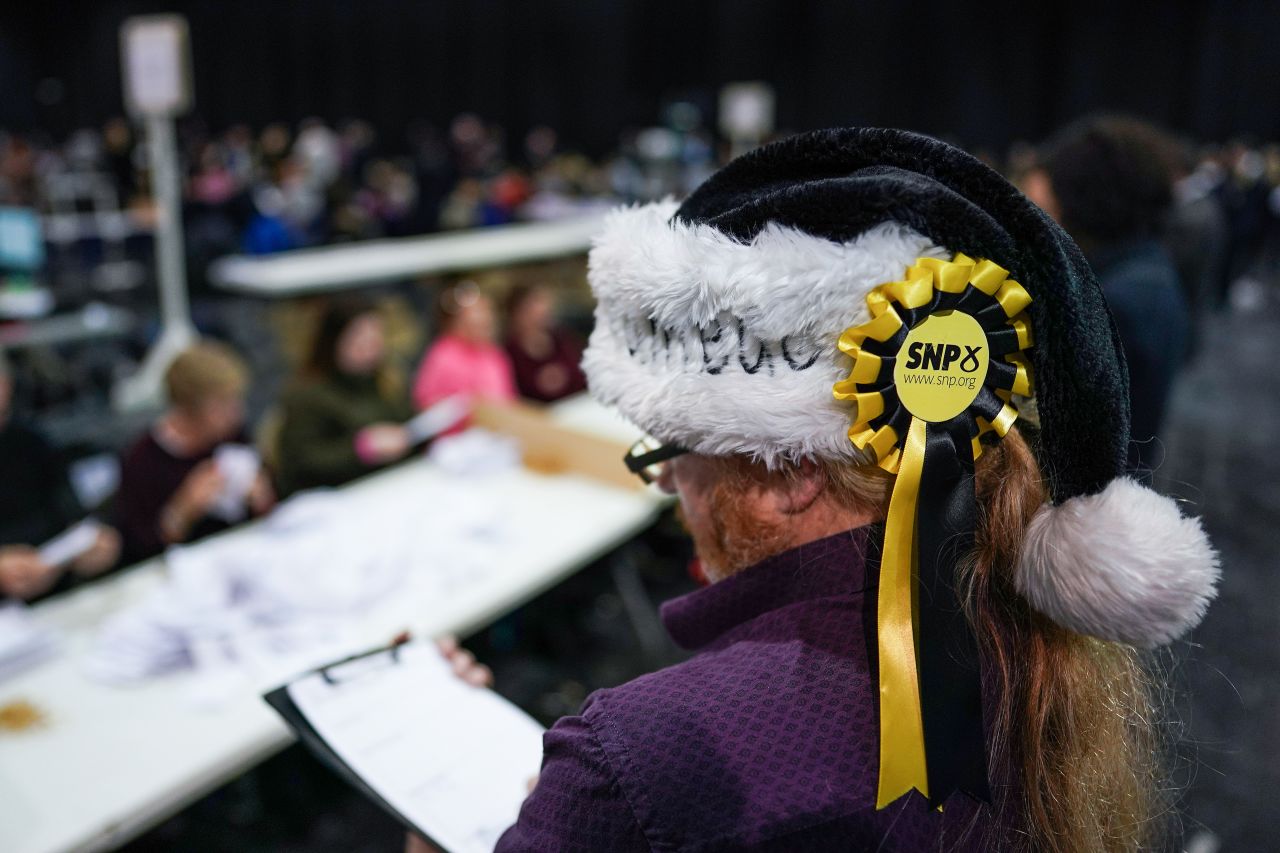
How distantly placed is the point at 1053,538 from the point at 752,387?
25 cm

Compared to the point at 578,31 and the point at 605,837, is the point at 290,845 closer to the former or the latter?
the point at 605,837

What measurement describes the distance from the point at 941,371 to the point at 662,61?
14.5 meters

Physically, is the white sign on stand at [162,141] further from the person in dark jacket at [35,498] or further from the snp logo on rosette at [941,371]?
the snp logo on rosette at [941,371]

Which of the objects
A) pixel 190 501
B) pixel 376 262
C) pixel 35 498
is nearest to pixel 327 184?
pixel 376 262

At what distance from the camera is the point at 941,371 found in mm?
677

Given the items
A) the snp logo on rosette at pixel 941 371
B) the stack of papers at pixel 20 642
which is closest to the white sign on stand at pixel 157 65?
the stack of papers at pixel 20 642

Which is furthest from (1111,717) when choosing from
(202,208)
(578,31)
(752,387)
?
(578,31)

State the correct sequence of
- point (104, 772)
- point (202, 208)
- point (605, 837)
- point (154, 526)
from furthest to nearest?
point (202, 208)
point (154, 526)
point (104, 772)
point (605, 837)

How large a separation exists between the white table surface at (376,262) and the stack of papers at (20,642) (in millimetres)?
4060

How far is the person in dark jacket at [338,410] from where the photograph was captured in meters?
2.97

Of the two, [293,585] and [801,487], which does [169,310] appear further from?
[801,487]

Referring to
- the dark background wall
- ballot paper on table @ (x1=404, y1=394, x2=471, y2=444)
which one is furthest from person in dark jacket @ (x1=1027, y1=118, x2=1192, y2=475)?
the dark background wall

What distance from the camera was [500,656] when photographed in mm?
2912

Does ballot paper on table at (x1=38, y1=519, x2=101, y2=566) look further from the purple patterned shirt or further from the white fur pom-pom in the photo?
the white fur pom-pom
